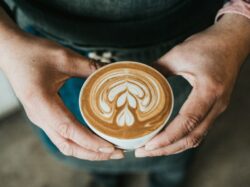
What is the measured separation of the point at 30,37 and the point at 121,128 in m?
0.23

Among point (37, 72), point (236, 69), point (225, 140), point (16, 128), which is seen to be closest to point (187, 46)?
point (236, 69)

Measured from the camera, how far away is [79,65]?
0.65m

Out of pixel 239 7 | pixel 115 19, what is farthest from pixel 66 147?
pixel 239 7

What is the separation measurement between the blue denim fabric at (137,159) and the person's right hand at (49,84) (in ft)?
0.29

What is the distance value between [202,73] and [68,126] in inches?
9.0

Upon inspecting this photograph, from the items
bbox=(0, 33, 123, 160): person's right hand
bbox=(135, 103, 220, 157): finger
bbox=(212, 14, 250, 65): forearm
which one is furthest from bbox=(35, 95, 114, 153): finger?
bbox=(212, 14, 250, 65): forearm

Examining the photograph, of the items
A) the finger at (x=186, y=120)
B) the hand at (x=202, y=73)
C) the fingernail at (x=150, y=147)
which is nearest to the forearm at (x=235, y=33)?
the hand at (x=202, y=73)

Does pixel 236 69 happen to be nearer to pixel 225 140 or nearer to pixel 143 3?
pixel 143 3

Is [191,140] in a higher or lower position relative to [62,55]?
lower

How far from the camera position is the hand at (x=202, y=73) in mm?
625

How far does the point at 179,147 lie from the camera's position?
0.68 m

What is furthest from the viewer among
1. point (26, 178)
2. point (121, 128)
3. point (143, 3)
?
point (26, 178)

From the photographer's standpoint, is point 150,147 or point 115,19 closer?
point 150,147

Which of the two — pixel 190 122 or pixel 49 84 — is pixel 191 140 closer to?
pixel 190 122
